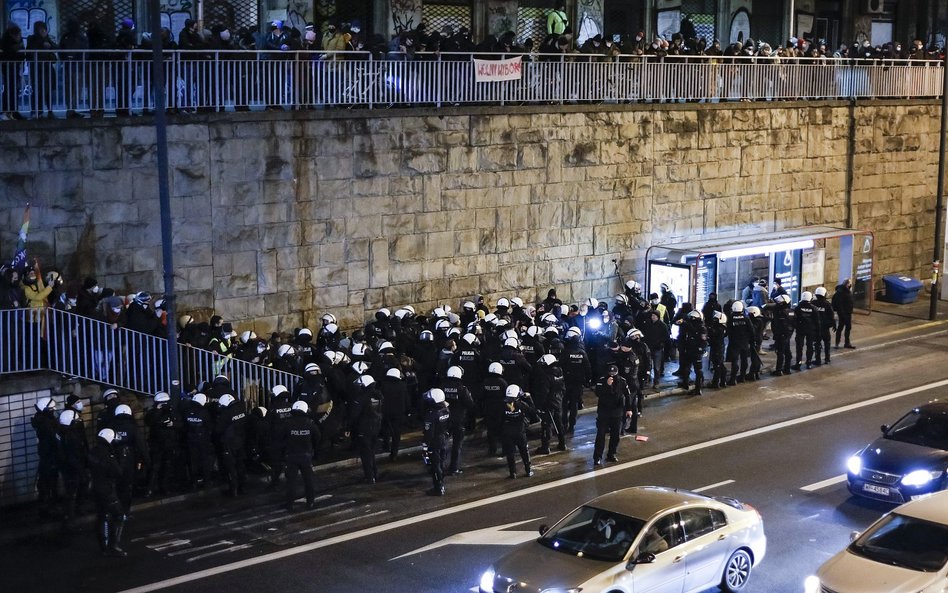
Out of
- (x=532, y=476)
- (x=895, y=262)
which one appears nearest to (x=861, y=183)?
(x=895, y=262)

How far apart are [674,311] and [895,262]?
39.7 feet

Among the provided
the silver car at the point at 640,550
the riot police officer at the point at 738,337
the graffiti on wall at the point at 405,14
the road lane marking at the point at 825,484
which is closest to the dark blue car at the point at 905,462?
the road lane marking at the point at 825,484

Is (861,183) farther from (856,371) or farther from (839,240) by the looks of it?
(856,371)

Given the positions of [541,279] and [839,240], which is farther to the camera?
[839,240]

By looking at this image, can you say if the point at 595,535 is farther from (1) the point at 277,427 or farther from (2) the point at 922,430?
(2) the point at 922,430

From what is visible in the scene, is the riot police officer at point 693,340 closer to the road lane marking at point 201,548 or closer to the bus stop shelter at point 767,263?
the bus stop shelter at point 767,263

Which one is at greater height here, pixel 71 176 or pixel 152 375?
pixel 71 176

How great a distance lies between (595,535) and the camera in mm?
12195

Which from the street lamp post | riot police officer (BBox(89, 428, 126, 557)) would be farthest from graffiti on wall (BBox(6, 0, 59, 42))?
riot police officer (BBox(89, 428, 126, 557))

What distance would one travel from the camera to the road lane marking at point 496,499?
13.9m

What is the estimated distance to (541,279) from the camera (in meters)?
25.5

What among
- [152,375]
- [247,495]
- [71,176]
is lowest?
[247,495]

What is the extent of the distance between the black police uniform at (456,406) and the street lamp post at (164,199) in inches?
145

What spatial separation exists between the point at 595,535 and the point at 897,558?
9.41ft
